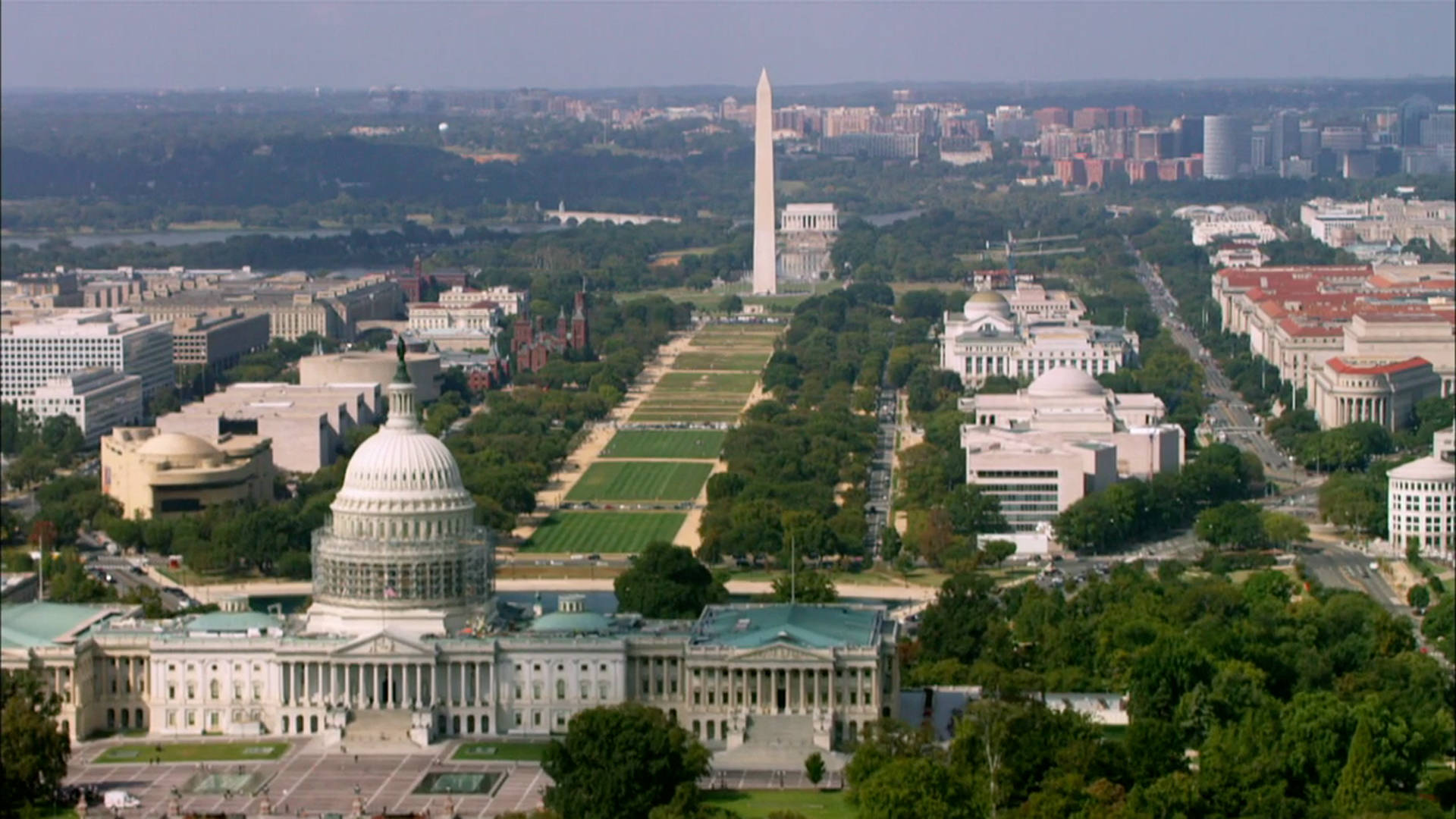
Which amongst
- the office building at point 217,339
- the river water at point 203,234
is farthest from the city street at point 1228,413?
the river water at point 203,234

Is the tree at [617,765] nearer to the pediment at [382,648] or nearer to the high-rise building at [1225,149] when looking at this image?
the pediment at [382,648]

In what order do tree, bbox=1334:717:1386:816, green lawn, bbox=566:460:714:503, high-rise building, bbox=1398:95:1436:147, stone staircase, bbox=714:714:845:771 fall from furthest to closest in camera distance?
high-rise building, bbox=1398:95:1436:147, green lawn, bbox=566:460:714:503, stone staircase, bbox=714:714:845:771, tree, bbox=1334:717:1386:816

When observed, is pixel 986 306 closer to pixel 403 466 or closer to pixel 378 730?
pixel 403 466

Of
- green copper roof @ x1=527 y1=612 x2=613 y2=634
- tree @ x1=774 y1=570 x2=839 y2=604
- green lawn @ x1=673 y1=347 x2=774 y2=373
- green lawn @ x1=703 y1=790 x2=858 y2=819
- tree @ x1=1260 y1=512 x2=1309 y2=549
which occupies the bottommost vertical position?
green lawn @ x1=673 y1=347 x2=774 y2=373

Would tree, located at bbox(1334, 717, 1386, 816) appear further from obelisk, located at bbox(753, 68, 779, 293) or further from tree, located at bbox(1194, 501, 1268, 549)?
obelisk, located at bbox(753, 68, 779, 293)

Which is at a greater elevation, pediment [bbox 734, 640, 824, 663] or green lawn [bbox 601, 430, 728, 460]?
pediment [bbox 734, 640, 824, 663]

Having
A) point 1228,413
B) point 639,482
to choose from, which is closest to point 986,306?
point 1228,413

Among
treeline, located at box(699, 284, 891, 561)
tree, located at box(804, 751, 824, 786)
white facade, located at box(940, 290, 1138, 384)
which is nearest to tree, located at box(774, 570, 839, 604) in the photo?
treeline, located at box(699, 284, 891, 561)
